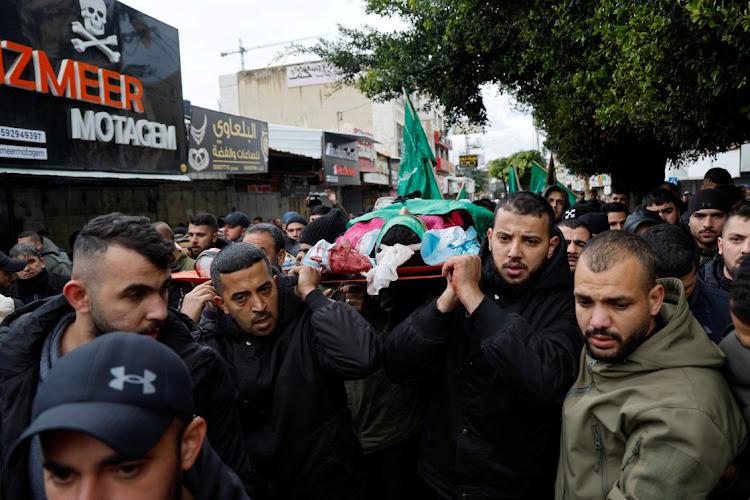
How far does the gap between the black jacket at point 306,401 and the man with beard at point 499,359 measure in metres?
0.27

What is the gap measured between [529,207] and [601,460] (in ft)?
3.70

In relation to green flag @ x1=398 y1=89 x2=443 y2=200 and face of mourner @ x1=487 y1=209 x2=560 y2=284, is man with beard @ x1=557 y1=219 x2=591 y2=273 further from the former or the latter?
face of mourner @ x1=487 y1=209 x2=560 y2=284

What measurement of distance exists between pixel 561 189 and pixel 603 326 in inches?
233

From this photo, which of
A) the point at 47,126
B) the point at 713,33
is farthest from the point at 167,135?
the point at 713,33

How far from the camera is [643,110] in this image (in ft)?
15.5

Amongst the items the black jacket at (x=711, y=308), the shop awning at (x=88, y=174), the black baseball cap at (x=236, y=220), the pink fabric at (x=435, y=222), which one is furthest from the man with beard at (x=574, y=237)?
the shop awning at (x=88, y=174)

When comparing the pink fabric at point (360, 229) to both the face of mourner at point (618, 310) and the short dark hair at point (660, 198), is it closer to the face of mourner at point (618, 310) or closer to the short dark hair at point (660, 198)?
the face of mourner at point (618, 310)

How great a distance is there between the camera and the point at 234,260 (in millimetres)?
2240

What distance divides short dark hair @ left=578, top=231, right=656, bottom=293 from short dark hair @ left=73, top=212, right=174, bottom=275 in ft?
5.17

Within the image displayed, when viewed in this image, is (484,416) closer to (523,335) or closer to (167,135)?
(523,335)

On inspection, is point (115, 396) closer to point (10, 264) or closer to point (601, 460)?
point (601, 460)

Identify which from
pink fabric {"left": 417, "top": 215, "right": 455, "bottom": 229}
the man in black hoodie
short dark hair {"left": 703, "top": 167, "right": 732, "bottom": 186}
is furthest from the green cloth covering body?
short dark hair {"left": 703, "top": 167, "right": 732, "bottom": 186}

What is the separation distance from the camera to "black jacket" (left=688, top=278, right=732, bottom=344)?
99.5 inches

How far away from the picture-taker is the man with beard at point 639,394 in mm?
1403
